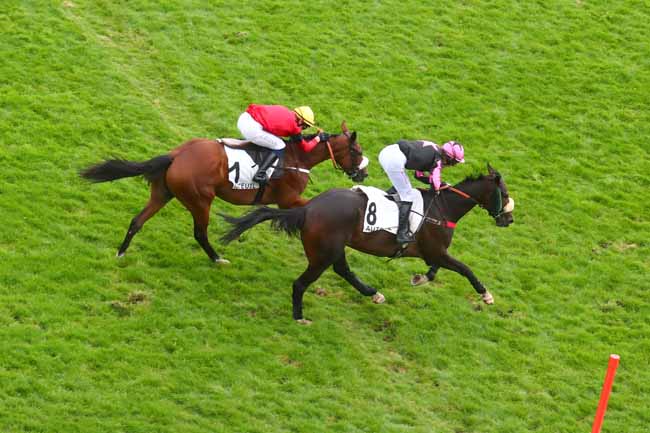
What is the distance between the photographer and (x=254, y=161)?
40.3ft

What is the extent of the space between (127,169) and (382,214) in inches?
132

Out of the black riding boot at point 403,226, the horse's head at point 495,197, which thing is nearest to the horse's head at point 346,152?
the black riding boot at point 403,226

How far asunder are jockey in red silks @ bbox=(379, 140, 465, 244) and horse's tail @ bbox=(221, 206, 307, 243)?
4.23 ft

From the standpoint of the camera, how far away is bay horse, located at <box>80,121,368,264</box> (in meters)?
12.0

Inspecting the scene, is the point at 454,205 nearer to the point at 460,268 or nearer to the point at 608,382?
the point at 460,268

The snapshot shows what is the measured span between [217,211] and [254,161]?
2069mm

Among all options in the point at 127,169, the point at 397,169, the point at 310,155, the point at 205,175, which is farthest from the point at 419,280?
Answer: the point at 127,169

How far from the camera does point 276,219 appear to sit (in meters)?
11.4

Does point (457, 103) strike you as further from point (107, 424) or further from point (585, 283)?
point (107, 424)

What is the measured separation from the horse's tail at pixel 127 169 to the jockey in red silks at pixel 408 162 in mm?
2810

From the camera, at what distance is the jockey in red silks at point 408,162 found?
467 inches

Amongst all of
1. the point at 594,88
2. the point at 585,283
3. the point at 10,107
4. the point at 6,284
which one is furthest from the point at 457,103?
the point at 6,284

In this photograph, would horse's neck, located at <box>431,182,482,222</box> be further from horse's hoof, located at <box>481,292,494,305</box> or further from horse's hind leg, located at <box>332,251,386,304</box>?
horse's hind leg, located at <box>332,251,386,304</box>

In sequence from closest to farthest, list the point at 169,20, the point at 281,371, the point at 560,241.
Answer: the point at 281,371, the point at 560,241, the point at 169,20
